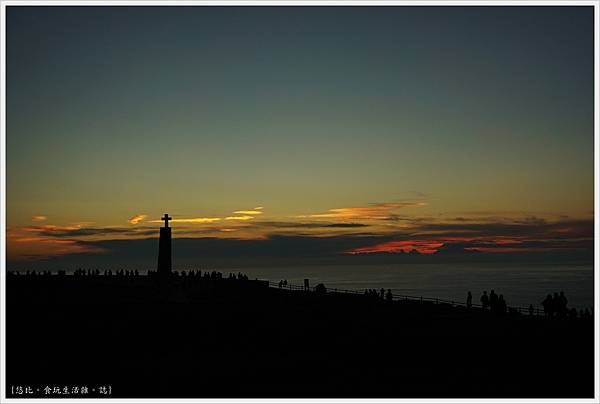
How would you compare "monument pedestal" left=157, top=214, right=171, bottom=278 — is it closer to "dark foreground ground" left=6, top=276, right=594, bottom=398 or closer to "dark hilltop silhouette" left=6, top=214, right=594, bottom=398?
"dark hilltop silhouette" left=6, top=214, right=594, bottom=398

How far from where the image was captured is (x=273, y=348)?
778 inches

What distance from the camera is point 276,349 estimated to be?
19625 mm

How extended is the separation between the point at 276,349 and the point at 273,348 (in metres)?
0.16

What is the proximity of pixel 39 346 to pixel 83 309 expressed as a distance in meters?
6.68

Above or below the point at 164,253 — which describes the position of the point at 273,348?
below

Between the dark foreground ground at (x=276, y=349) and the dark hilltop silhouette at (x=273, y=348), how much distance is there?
0.15ft

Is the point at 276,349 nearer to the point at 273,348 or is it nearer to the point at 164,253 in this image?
the point at 273,348

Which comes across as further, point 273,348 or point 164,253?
point 164,253

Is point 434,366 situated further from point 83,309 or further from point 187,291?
point 187,291

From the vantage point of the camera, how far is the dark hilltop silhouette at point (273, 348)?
600 inches

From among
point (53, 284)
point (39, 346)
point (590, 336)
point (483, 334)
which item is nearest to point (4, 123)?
point (39, 346)

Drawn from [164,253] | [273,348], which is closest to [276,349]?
[273,348]

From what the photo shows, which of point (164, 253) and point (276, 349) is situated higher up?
point (164, 253)

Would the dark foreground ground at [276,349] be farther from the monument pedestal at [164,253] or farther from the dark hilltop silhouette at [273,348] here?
the monument pedestal at [164,253]
